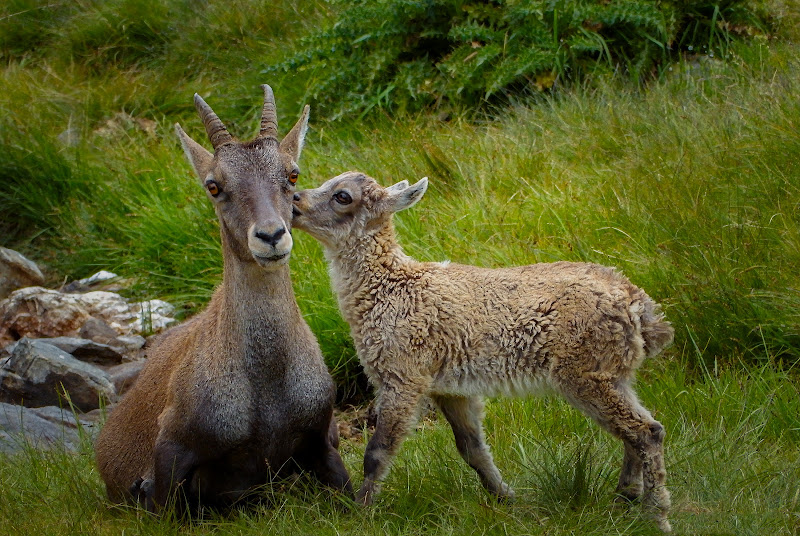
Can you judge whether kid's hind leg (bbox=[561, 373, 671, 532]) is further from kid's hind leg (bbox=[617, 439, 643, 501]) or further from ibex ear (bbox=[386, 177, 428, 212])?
ibex ear (bbox=[386, 177, 428, 212])

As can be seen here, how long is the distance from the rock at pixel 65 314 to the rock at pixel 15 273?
680mm

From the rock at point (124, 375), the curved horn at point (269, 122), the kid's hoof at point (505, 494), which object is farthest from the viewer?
the rock at point (124, 375)

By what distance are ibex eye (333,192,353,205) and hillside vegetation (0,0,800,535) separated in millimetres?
1335

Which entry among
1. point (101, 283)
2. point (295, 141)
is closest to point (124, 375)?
point (101, 283)

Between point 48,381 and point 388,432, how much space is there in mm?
3431

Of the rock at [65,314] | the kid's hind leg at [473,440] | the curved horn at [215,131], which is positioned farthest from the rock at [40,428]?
the kid's hind leg at [473,440]

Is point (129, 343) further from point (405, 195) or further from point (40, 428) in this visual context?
point (405, 195)

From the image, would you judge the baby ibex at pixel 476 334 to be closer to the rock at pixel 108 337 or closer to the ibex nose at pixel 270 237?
the ibex nose at pixel 270 237

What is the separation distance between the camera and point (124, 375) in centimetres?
784

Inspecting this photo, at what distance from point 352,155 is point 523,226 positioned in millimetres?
2234

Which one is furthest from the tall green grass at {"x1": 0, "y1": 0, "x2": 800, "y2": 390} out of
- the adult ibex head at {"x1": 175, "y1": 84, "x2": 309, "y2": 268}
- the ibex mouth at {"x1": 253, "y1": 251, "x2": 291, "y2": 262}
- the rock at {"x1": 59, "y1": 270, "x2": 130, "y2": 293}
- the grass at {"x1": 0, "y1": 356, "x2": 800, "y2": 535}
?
the ibex mouth at {"x1": 253, "y1": 251, "x2": 291, "y2": 262}

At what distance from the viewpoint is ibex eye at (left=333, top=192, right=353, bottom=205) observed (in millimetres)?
5371

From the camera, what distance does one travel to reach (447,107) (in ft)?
32.6

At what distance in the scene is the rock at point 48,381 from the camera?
7.36m
